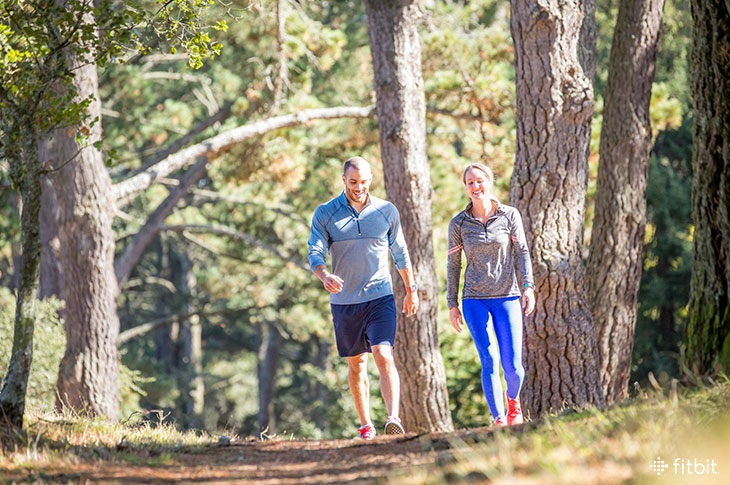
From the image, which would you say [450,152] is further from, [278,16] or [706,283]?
[706,283]

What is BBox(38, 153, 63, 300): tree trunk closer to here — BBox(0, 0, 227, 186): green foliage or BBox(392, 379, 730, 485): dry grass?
BBox(0, 0, 227, 186): green foliage

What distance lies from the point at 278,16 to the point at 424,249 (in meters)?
4.03

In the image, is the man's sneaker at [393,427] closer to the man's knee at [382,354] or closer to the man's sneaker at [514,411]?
the man's knee at [382,354]

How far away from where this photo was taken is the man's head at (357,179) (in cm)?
578

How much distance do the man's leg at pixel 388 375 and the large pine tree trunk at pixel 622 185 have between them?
3.72 m

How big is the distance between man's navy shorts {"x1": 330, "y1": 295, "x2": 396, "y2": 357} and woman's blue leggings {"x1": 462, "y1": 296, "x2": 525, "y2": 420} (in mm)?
598

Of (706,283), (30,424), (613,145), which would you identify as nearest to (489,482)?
(706,283)

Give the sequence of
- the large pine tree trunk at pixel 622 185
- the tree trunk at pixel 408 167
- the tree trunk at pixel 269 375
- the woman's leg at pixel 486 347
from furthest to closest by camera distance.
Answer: the tree trunk at pixel 269 375
the tree trunk at pixel 408 167
the large pine tree trunk at pixel 622 185
the woman's leg at pixel 486 347

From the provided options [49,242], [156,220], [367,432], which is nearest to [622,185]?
[367,432]

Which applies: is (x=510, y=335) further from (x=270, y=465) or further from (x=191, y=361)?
(x=191, y=361)


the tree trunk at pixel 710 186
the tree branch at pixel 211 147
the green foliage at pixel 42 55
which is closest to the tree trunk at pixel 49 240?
the tree branch at pixel 211 147

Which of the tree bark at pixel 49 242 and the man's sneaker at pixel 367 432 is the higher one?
the tree bark at pixel 49 242

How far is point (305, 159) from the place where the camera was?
15.1 meters

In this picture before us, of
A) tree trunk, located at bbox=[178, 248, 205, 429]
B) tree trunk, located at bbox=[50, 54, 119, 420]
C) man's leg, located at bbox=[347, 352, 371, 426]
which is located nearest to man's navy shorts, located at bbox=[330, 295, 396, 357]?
man's leg, located at bbox=[347, 352, 371, 426]
